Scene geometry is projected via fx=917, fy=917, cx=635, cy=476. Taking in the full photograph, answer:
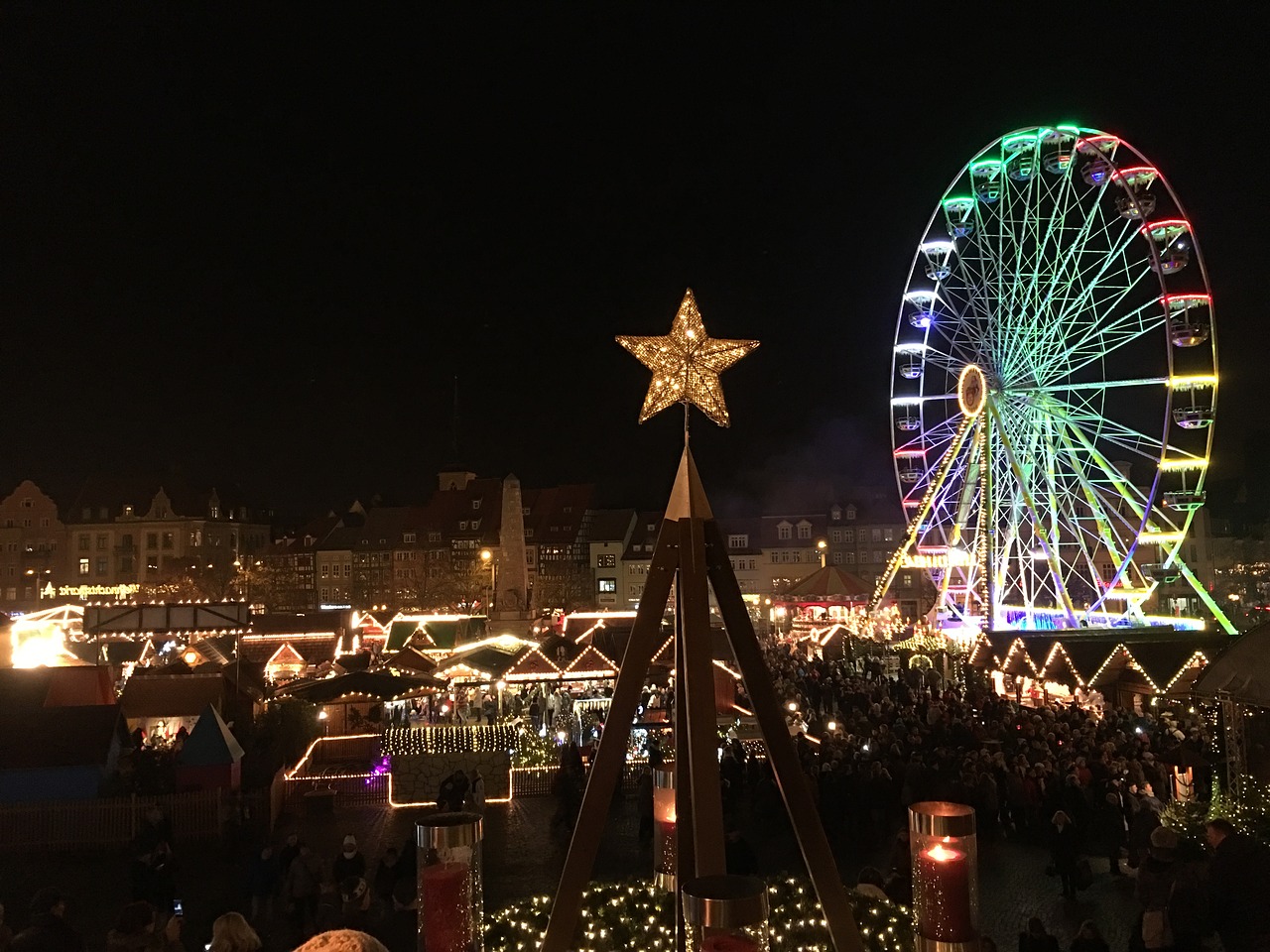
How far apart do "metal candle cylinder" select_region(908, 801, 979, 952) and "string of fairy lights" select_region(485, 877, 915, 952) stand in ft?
5.22

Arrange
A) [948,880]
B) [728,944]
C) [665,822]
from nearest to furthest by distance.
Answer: [728,944] < [948,880] < [665,822]

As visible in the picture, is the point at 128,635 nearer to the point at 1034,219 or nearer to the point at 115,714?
the point at 115,714

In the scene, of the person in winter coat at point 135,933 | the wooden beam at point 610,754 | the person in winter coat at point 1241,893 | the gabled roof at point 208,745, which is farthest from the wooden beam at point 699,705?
the gabled roof at point 208,745

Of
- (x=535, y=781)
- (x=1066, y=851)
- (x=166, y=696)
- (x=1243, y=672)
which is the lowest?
(x=535, y=781)

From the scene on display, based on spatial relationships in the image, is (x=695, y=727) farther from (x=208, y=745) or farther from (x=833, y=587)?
(x=833, y=587)

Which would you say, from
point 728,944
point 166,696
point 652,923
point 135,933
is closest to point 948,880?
point 728,944

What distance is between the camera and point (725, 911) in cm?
426

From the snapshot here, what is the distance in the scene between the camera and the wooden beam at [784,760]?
6.27 metres

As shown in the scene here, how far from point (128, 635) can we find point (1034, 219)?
31.1 meters

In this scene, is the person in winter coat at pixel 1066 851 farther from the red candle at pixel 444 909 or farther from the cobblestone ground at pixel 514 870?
the red candle at pixel 444 909

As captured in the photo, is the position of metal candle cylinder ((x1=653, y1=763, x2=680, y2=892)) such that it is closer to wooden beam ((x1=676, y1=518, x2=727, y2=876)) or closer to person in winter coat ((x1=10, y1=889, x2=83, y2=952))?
wooden beam ((x1=676, y1=518, x2=727, y2=876))

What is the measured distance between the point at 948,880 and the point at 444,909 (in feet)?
9.75

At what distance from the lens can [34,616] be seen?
33.2 metres

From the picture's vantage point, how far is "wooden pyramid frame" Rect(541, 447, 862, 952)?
20.3ft
